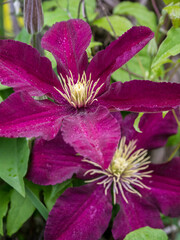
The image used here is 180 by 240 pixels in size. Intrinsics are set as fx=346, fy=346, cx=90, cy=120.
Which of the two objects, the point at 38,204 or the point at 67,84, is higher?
the point at 67,84

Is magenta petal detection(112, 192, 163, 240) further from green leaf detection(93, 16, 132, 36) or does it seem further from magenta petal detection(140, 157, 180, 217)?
green leaf detection(93, 16, 132, 36)

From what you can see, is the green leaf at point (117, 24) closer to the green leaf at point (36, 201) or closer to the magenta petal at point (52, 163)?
the magenta petal at point (52, 163)

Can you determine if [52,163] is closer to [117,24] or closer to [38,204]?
[38,204]

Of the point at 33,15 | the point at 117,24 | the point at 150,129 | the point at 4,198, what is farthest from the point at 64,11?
the point at 4,198

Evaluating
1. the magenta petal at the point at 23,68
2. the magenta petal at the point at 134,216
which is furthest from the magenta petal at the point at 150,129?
the magenta petal at the point at 23,68

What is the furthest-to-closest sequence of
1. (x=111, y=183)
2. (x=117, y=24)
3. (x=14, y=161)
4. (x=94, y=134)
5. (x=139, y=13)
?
(x=139, y=13)
(x=117, y=24)
(x=111, y=183)
(x=14, y=161)
(x=94, y=134)

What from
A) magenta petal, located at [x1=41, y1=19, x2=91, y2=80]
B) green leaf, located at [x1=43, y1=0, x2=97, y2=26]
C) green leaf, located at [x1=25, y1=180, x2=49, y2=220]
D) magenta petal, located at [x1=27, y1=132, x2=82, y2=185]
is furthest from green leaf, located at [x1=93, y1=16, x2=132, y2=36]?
green leaf, located at [x1=25, y1=180, x2=49, y2=220]

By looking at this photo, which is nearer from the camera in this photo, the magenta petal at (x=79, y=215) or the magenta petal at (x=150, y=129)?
the magenta petal at (x=79, y=215)
